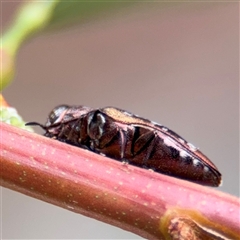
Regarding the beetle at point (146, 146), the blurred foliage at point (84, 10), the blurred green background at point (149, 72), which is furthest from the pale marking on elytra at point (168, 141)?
the blurred green background at point (149, 72)

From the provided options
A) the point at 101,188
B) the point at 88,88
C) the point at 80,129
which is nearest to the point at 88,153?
the point at 101,188

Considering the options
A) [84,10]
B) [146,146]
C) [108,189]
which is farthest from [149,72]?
[108,189]

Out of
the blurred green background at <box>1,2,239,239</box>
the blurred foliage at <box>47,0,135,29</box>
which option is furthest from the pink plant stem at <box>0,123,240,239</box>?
the blurred green background at <box>1,2,239,239</box>

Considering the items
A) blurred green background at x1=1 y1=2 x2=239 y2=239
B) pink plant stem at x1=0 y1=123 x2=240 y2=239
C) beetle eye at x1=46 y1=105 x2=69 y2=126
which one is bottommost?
pink plant stem at x1=0 y1=123 x2=240 y2=239

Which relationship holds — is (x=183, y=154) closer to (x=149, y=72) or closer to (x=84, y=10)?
(x=84, y=10)

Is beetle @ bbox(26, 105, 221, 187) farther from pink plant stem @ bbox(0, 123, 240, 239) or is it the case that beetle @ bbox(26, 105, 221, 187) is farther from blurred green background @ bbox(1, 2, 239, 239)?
blurred green background @ bbox(1, 2, 239, 239)

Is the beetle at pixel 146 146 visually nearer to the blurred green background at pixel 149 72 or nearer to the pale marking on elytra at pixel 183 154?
the pale marking on elytra at pixel 183 154
